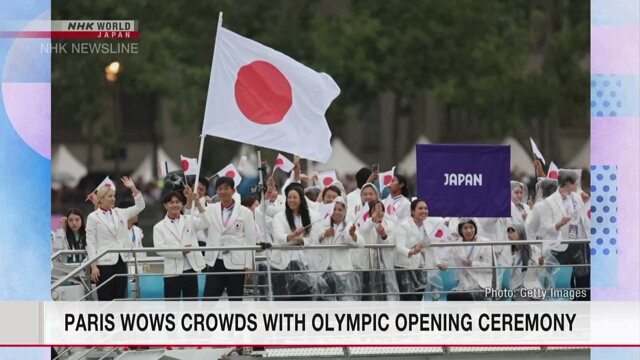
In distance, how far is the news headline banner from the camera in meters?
5.91

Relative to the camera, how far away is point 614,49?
5.33m

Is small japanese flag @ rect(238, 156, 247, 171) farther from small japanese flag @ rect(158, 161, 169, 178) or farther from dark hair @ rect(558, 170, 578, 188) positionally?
dark hair @ rect(558, 170, 578, 188)

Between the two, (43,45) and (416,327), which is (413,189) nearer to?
(416,327)

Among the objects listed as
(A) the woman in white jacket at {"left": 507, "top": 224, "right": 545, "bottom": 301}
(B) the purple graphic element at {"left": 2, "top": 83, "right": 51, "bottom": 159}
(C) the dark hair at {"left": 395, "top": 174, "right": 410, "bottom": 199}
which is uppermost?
(B) the purple graphic element at {"left": 2, "top": 83, "right": 51, "bottom": 159}

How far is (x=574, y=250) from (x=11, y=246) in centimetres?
329

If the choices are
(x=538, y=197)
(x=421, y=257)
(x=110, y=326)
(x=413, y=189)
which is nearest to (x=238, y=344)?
(x=110, y=326)

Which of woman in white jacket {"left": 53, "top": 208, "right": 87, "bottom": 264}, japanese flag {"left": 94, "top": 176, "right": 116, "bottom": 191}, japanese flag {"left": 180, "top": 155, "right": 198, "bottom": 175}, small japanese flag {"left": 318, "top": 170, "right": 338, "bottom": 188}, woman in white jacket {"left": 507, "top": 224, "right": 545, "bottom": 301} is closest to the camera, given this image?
woman in white jacket {"left": 507, "top": 224, "right": 545, "bottom": 301}

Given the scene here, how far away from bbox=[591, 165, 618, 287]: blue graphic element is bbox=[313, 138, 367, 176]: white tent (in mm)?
A: 1969

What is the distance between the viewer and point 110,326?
234 inches

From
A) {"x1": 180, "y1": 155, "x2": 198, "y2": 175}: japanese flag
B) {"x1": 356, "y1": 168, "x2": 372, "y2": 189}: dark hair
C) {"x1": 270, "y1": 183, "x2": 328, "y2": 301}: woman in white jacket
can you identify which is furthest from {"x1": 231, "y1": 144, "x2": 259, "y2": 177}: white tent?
{"x1": 270, "y1": 183, "x2": 328, "y2": 301}: woman in white jacket

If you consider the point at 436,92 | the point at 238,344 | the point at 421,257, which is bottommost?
the point at 238,344

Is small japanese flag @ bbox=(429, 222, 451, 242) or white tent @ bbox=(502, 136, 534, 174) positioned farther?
white tent @ bbox=(502, 136, 534, 174)

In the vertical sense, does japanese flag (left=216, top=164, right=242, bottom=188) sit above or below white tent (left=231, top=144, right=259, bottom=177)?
below

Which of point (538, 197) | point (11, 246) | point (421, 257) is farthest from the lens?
point (538, 197)
